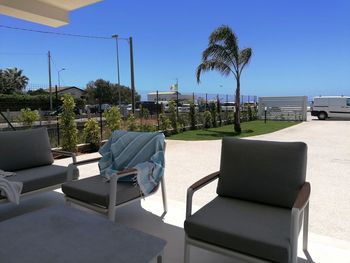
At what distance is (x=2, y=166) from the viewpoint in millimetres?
3723

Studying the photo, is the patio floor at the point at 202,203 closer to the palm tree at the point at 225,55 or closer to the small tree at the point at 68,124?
the small tree at the point at 68,124

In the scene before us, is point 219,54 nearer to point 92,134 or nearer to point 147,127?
point 147,127

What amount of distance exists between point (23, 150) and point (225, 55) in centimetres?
1025

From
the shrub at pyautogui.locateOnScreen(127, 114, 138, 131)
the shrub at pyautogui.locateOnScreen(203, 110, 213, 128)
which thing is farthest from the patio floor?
the shrub at pyautogui.locateOnScreen(203, 110, 213, 128)

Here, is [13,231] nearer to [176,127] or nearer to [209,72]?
[176,127]

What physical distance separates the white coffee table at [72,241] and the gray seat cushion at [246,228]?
1.35ft

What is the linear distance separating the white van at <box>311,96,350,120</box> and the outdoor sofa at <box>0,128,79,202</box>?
20.0 metres

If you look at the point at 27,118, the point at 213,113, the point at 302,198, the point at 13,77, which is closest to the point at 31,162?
the point at 302,198

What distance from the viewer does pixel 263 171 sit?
2.63 m

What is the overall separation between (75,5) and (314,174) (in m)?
5.49

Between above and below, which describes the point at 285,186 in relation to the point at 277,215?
above

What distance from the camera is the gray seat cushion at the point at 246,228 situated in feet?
6.40

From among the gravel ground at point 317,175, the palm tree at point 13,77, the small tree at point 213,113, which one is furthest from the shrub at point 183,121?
the palm tree at point 13,77

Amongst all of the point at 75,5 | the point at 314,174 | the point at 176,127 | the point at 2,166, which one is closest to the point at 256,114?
the point at 176,127
